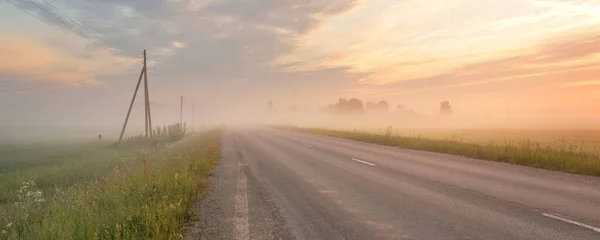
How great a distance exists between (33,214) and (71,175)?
1037cm

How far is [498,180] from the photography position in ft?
30.3

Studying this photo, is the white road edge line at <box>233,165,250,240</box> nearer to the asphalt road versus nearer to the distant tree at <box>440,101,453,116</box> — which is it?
the asphalt road

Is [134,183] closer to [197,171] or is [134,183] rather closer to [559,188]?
[197,171]

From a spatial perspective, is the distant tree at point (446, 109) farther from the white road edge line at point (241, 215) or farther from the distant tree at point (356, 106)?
the white road edge line at point (241, 215)

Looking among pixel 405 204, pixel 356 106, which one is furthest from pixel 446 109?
pixel 405 204

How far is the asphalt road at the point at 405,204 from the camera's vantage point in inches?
201

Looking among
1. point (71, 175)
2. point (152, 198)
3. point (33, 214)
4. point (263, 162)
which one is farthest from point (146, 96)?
point (152, 198)

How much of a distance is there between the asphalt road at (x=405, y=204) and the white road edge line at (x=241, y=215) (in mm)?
15

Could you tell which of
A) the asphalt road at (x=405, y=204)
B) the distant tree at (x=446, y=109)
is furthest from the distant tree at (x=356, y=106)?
the asphalt road at (x=405, y=204)

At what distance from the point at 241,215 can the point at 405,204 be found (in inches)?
129

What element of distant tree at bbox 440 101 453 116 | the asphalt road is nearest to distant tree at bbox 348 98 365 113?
distant tree at bbox 440 101 453 116

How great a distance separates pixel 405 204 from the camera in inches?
266

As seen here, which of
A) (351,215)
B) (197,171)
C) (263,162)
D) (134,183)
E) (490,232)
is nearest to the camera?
(490,232)

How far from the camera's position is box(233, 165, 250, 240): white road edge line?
521cm
